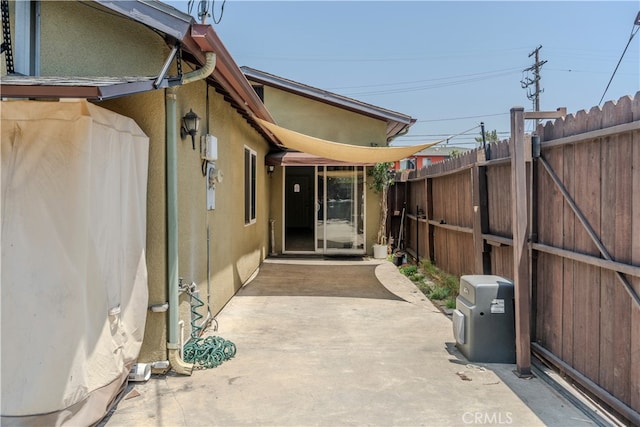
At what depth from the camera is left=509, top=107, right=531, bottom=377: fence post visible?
14.7 ft

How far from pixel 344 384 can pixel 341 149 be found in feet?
18.5

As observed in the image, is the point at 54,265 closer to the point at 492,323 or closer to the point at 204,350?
the point at 204,350

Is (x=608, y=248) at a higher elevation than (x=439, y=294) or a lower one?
higher

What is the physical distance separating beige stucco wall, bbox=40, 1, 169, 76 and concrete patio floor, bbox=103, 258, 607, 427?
10.7 feet

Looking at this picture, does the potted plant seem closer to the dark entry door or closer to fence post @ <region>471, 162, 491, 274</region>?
the dark entry door

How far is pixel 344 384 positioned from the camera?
4.29 meters

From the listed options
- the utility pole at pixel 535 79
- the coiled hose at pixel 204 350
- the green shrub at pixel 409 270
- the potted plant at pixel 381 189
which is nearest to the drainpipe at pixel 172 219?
the coiled hose at pixel 204 350

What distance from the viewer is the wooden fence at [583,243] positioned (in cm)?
331

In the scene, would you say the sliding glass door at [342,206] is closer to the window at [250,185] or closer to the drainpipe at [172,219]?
the window at [250,185]

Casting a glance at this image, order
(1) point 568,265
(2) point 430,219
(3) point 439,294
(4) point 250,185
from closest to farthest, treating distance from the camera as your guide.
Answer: (1) point 568,265, (3) point 439,294, (4) point 250,185, (2) point 430,219

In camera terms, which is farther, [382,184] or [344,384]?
[382,184]

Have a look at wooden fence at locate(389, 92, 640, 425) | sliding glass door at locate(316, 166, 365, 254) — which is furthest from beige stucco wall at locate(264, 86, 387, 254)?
wooden fence at locate(389, 92, 640, 425)

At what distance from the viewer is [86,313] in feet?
10.8

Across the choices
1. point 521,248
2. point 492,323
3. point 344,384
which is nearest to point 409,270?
point 492,323
